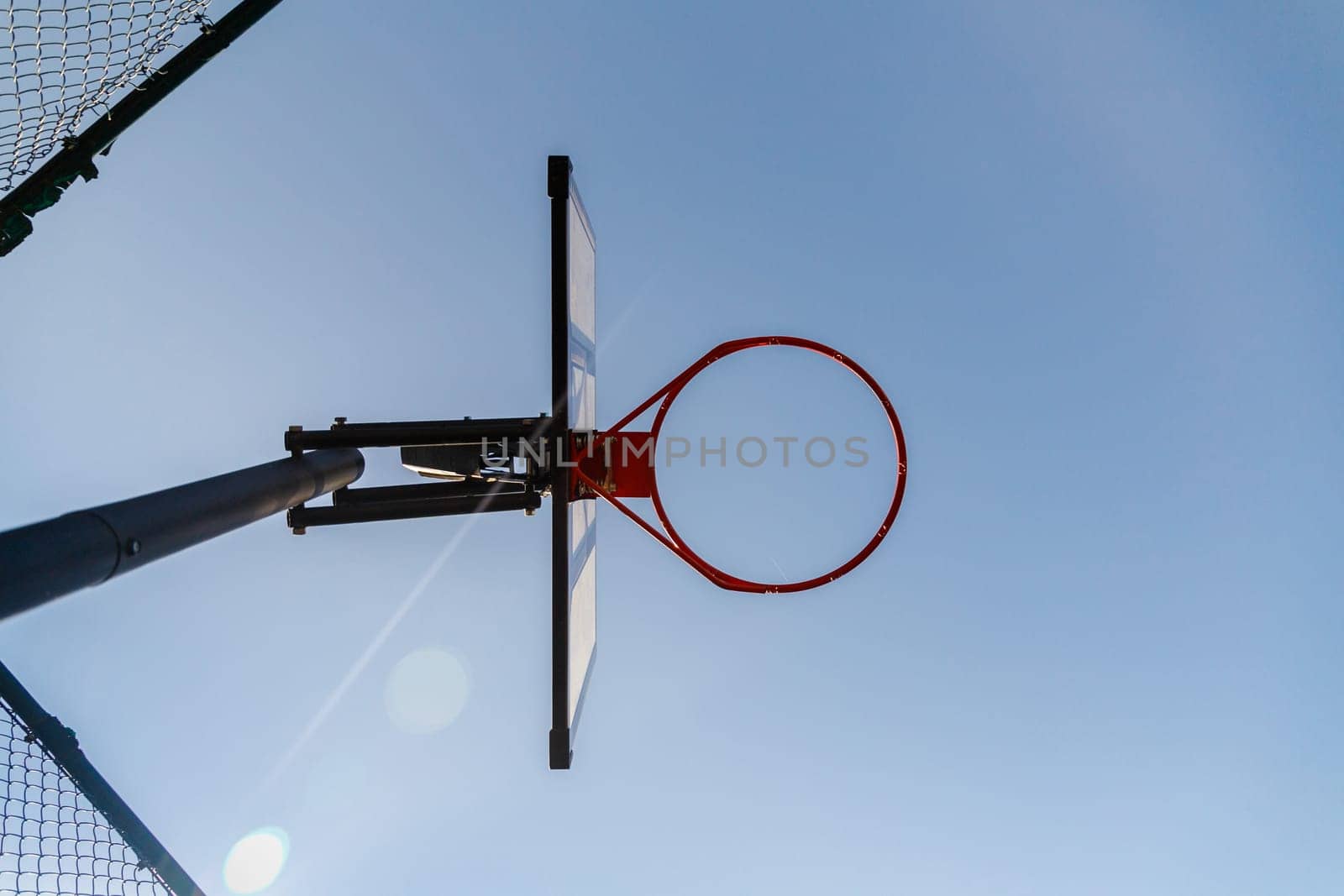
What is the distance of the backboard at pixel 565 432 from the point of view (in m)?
3.52

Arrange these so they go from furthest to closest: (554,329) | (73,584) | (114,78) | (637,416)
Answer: (637,416)
(554,329)
(114,78)
(73,584)

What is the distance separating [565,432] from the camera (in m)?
3.80

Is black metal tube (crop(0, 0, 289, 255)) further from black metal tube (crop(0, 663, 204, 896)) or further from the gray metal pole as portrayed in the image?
black metal tube (crop(0, 663, 204, 896))

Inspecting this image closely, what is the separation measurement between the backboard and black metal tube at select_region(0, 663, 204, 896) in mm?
1418

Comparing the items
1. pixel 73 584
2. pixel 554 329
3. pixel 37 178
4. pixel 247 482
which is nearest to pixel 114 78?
pixel 37 178

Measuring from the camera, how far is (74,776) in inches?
101

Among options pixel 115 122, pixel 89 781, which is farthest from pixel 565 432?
pixel 89 781

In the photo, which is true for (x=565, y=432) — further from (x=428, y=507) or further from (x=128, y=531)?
(x=128, y=531)

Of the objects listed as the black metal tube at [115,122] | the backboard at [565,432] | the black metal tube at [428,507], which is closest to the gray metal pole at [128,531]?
the black metal tube at [428,507]

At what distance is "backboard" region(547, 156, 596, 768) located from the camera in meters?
3.52

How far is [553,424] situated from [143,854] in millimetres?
2187

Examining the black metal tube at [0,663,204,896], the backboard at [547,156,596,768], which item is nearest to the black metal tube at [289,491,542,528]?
the backboard at [547,156,596,768]

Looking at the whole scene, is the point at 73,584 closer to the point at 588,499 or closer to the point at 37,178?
the point at 37,178

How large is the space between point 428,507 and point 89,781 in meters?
1.82
